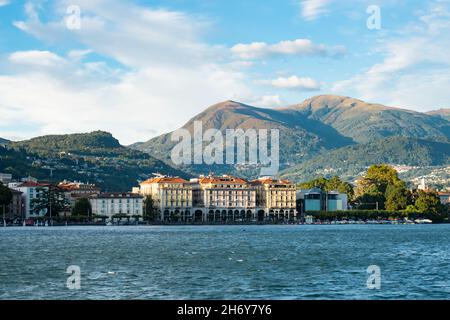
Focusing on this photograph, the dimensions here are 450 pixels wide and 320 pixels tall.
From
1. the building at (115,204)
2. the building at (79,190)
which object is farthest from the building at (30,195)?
the building at (115,204)

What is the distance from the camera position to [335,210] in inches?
7451

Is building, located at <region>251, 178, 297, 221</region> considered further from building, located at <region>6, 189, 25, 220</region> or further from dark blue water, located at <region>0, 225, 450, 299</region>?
dark blue water, located at <region>0, 225, 450, 299</region>

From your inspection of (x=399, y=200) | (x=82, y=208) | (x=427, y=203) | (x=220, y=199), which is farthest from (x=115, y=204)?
(x=427, y=203)

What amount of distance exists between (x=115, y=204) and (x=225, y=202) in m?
26.5

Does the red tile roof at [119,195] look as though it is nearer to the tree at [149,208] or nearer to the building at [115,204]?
the building at [115,204]

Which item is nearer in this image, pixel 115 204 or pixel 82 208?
pixel 82 208

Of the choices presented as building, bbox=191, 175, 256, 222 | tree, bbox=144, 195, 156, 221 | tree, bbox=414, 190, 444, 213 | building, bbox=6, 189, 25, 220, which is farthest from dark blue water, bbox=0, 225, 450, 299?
tree, bbox=414, 190, 444, 213

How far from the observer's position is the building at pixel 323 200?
19488cm

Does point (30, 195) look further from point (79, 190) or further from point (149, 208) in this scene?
point (149, 208)

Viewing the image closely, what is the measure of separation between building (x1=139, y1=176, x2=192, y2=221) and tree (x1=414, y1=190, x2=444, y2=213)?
4954cm

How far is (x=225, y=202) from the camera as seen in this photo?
611 ft

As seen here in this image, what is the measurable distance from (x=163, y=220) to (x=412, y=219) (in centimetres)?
5293

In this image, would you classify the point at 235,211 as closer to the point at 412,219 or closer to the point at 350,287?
the point at 412,219
